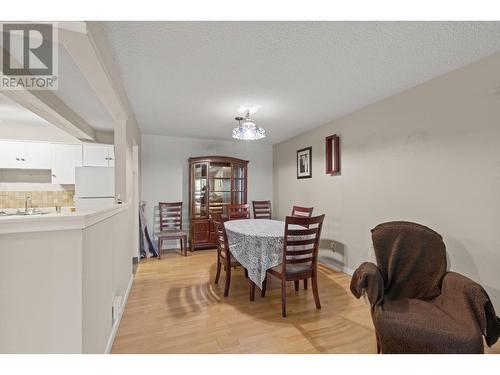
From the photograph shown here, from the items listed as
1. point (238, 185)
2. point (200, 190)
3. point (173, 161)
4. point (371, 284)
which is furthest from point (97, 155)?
point (371, 284)

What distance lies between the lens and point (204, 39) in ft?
5.11

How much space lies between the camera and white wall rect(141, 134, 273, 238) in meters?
4.37

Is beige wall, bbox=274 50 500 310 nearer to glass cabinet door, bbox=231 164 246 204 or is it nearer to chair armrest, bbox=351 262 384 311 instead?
chair armrest, bbox=351 262 384 311

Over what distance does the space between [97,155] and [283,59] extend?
3443mm

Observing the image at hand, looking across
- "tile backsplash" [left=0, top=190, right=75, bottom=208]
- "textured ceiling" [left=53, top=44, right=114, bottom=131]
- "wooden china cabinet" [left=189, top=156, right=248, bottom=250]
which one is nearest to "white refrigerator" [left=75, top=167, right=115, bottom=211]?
"textured ceiling" [left=53, top=44, right=114, bottom=131]

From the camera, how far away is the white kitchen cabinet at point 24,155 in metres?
3.36

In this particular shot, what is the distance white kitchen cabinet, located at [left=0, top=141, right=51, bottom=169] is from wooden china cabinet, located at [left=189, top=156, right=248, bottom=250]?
2220 millimetres

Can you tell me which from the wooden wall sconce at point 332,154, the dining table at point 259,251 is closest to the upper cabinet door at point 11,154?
the dining table at point 259,251

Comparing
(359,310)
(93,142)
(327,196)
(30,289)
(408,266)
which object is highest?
(93,142)

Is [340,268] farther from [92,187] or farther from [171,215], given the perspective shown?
[92,187]

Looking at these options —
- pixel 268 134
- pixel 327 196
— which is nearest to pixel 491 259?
pixel 327 196

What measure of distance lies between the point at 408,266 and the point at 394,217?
3.41 ft

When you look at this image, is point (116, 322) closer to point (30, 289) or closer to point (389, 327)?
Result: point (30, 289)

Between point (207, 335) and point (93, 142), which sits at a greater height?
point (93, 142)
